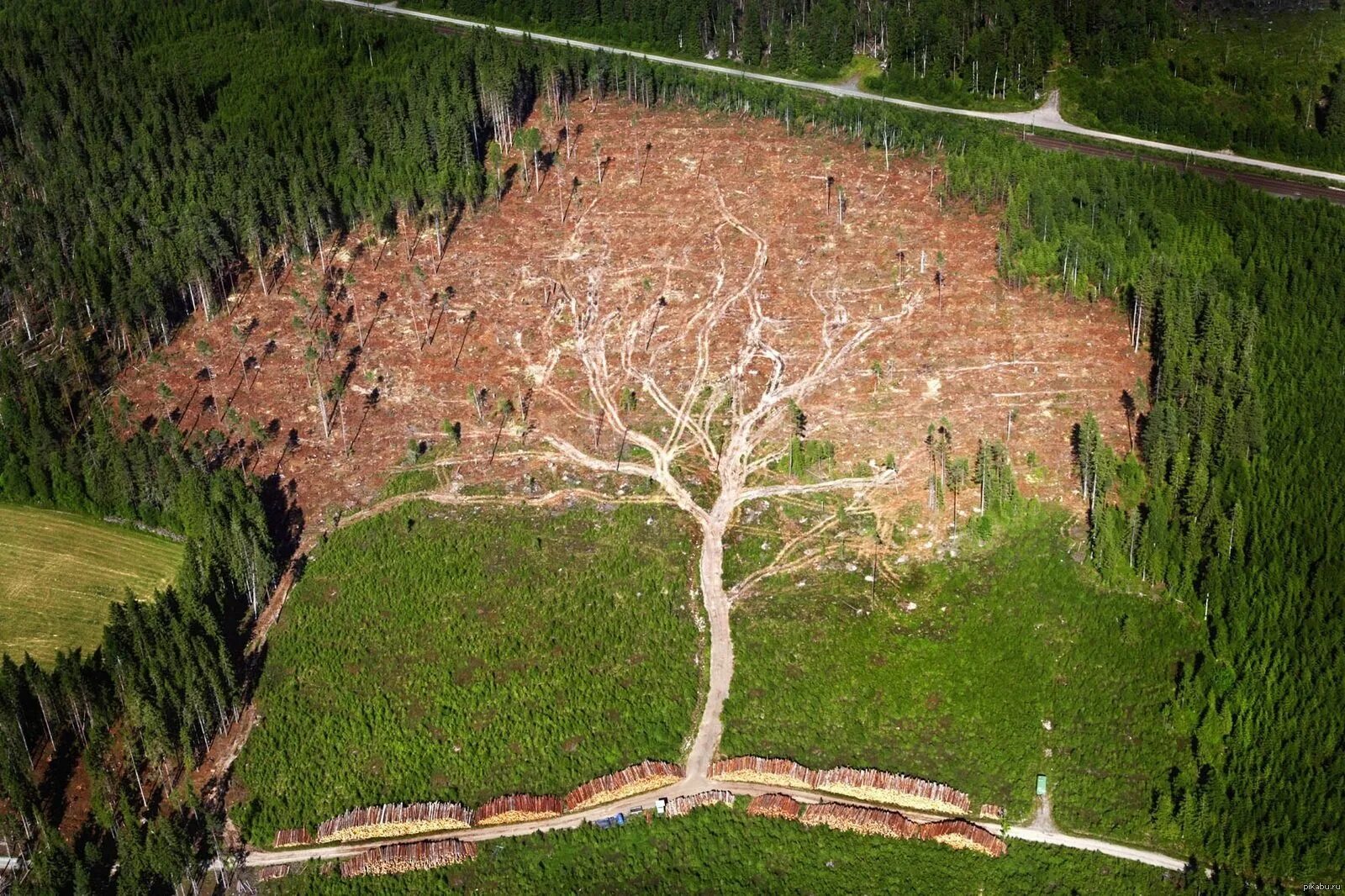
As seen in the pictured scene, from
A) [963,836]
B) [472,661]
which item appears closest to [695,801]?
[963,836]

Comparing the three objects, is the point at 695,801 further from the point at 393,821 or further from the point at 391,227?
the point at 391,227

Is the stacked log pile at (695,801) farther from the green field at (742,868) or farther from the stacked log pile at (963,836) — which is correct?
the stacked log pile at (963,836)

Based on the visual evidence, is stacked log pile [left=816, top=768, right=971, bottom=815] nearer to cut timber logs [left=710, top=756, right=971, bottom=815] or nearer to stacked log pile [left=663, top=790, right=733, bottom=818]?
cut timber logs [left=710, top=756, right=971, bottom=815]

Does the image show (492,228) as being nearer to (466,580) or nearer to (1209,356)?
(466,580)

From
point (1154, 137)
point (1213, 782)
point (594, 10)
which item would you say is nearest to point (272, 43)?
point (594, 10)

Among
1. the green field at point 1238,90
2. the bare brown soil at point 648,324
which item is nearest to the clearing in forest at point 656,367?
the bare brown soil at point 648,324
